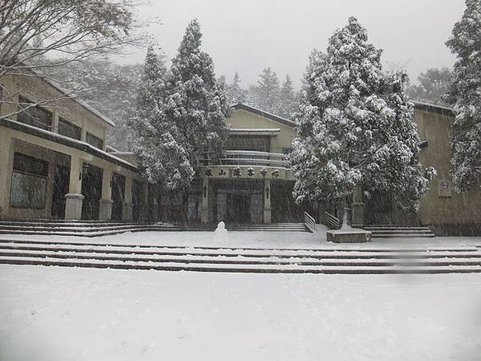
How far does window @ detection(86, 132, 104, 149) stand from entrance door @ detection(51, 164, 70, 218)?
402 centimetres

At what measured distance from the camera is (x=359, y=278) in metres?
8.97

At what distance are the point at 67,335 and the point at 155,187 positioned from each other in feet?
69.5

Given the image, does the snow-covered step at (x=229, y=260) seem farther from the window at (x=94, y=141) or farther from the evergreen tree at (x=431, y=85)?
the evergreen tree at (x=431, y=85)

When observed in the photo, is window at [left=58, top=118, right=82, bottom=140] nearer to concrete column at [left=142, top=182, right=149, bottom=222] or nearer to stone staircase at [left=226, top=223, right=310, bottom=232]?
concrete column at [left=142, top=182, right=149, bottom=222]

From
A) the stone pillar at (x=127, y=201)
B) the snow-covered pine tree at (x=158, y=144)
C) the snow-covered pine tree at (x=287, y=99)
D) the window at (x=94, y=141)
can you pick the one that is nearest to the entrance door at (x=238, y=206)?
the snow-covered pine tree at (x=158, y=144)

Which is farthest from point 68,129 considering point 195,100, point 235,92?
point 235,92

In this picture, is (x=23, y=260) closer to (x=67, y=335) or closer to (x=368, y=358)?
(x=67, y=335)

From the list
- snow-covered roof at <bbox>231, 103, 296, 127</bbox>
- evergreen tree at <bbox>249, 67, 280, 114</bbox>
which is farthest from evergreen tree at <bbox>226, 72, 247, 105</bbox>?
snow-covered roof at <bbox>231, 103, 296, 127</bbox>

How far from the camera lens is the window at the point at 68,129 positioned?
66.2 ft

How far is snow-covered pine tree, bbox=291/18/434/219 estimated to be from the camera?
13744 mm

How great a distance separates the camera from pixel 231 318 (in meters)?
5.66

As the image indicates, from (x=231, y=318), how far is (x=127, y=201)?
59.1 ft

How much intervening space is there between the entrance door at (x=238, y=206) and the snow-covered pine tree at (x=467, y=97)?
13210mm

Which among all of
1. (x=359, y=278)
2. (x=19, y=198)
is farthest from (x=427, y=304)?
(x=19, y=198)
